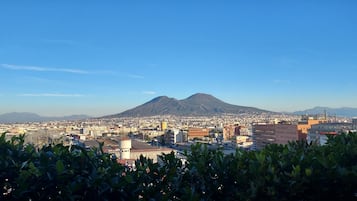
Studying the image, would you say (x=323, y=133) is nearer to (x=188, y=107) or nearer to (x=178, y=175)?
(x=178, y=175)

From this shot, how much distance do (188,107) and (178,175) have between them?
594 ft

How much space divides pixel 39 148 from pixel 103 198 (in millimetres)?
755

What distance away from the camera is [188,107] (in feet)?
602

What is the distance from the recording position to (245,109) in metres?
188

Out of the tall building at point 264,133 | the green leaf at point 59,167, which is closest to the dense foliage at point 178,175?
the green leaf at point 59,167

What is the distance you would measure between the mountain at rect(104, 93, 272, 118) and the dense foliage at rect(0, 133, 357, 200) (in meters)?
170

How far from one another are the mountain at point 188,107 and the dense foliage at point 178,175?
169732 millimetres

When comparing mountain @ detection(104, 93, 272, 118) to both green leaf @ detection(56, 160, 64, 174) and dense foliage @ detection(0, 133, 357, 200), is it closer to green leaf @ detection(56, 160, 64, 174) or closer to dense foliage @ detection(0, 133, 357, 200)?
dense foliage @ detection(0, 133, 357, 200)

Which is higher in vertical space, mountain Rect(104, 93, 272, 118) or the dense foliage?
mountain Rect(104, 93, 272, 118)

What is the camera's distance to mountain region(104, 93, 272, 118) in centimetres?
17793

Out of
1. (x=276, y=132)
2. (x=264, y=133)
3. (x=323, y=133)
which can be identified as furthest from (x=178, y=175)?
(x=264, y=133)

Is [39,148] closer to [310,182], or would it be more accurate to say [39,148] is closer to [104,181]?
[104,181]

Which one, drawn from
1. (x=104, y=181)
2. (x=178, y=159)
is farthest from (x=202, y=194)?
(x=104, y=181)

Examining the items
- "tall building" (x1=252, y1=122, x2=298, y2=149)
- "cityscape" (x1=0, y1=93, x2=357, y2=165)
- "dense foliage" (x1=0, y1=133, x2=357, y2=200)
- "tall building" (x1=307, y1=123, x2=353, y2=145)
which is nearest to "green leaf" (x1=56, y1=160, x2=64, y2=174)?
"dense foliage" (x1=0, y1=133, x2=357, y2=200)
